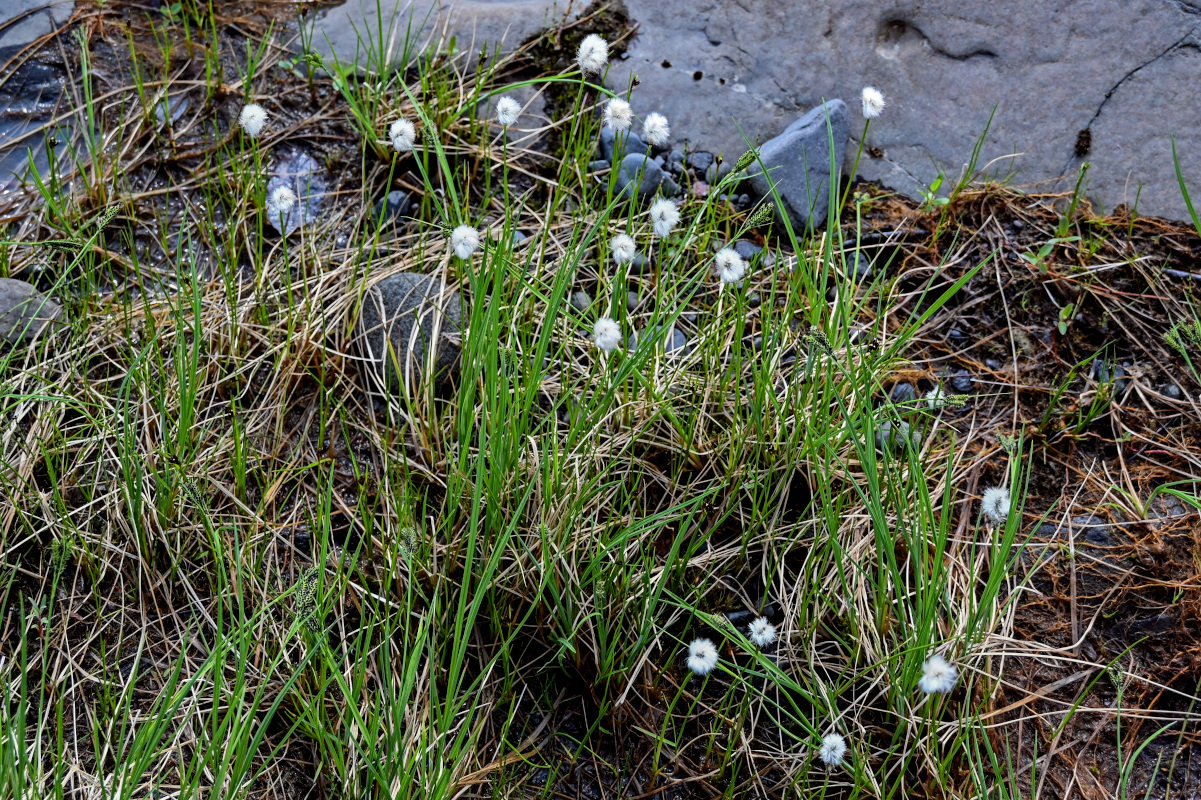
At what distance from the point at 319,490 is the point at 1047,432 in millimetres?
1678

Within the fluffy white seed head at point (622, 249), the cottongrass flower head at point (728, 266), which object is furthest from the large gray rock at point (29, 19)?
the cottongrass flower head at point (728, 266)

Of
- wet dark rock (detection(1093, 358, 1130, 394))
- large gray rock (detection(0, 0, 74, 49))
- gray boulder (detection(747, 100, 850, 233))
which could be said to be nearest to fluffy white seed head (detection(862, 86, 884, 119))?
gray boulder (detection(747, 100, 850, 233))

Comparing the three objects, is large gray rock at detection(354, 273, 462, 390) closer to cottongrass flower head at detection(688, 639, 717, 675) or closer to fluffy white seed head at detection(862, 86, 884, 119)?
cottongrass flower head at detection(688, 639, 717, 675)

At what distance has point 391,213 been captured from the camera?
8.33 ft

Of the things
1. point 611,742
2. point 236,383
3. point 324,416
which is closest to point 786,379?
point 611,742

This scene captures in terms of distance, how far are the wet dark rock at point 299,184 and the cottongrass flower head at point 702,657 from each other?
1571 millimetres

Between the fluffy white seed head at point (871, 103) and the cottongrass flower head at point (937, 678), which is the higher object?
the fluffy white seed head at point (871, 103)

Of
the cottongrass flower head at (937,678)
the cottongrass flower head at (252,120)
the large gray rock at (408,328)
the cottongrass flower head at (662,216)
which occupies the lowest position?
the cottongrass flower head at (937,678)

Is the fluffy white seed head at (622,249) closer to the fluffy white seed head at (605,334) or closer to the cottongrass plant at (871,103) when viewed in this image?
the fluffy white seed head at (605,334)

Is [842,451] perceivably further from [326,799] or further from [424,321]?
[326,799]

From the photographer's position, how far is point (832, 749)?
1.59 metres

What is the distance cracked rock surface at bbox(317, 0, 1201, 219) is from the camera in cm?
259

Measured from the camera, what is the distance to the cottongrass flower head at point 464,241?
73.6 inches

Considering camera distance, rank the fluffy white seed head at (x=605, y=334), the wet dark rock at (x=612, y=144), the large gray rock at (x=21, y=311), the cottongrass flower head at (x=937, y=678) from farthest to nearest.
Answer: the wet dark rock at (x=612, y=144), the large gray rock at (x=21, y=311), the fluffy white seed head at (x=605, y=334), the cottongrass flower head at (x=937, y=678)
